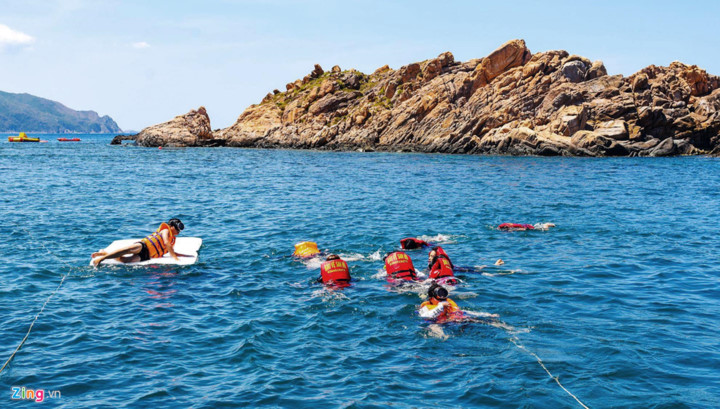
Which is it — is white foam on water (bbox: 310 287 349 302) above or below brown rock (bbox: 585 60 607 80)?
below

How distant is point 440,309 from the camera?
544 inches

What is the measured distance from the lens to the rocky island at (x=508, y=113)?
81.3m

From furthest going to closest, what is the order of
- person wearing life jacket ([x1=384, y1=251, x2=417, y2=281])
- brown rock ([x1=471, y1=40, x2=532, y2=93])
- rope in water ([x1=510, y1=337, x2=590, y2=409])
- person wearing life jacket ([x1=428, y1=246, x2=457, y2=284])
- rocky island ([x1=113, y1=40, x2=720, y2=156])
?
1. brown rock ([x1=471, y1=40, x2=532, y2=93])
2. rocky island ([x1=113, y1=40, x2=720, y2=156])
3. person wearing life jacket ([x1=384, y1=251, x2=417, y2=281])
4. person wearing life jacket ([x1=428, y1=246, x2=457, y2=284])
5. rope in water ([x1=510, y1=337, x2=590, y2=409])

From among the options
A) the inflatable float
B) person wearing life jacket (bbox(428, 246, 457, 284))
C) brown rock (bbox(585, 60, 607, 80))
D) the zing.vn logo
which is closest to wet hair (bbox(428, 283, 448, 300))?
person wearing life jacket (bbox(428, 246, 457, 284))

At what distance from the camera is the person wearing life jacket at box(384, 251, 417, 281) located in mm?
17438

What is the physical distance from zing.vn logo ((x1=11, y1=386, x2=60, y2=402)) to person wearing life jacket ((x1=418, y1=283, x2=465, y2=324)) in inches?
328

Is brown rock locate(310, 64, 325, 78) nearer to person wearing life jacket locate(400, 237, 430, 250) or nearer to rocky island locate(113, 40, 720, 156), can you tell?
rocky island locate(113, 40, 720, 156)

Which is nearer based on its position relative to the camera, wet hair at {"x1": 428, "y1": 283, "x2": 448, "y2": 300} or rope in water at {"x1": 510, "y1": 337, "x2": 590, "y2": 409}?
rope in water at {"x1": 510, "y1": 337, "x2": 590, "y2": 409}

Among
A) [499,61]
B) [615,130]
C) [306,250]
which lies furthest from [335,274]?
[499,61]

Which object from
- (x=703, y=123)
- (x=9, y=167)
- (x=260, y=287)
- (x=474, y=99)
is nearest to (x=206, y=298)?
(x=260, y=287)

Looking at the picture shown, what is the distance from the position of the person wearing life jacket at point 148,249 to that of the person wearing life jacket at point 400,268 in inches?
288

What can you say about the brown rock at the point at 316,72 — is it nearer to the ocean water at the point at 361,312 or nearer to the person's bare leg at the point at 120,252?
the ocean water at the point at 361,312

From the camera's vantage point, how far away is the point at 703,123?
8606cm

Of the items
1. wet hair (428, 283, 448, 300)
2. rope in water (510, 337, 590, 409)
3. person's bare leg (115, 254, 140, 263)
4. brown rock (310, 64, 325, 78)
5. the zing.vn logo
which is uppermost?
brown rock (310, 64, 325, 78)
